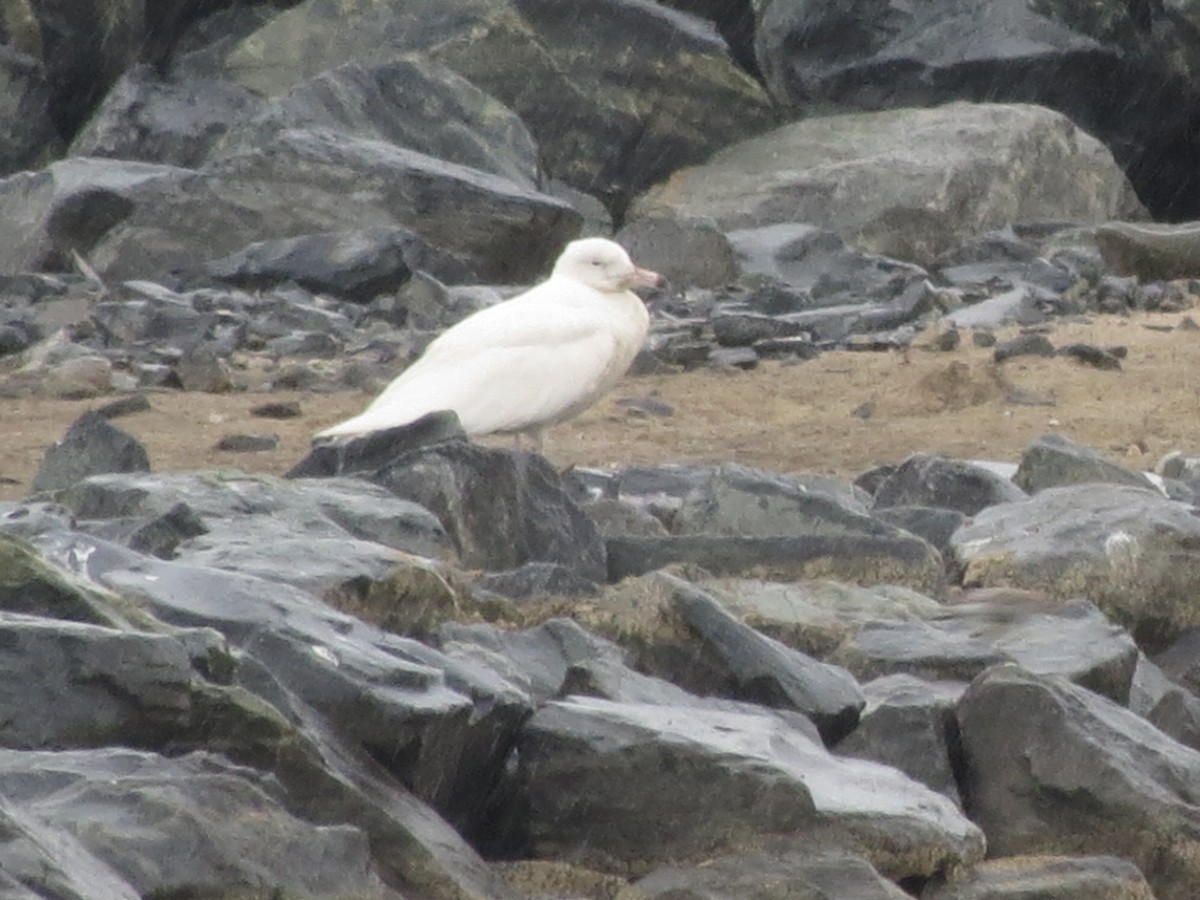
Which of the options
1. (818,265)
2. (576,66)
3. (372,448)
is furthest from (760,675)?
(576,66)

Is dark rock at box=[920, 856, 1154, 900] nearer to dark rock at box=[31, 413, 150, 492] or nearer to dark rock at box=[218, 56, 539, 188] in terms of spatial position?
dark rock at box=[31, 413, 150, 492]

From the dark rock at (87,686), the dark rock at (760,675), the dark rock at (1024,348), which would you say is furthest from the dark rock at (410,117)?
the dark rock at (87,686)

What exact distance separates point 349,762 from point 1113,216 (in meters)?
14.8

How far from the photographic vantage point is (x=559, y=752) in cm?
401

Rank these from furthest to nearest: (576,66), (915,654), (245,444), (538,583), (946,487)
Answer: (576,66) → (245,444) → (946,487) → (538,583) → (915,654)

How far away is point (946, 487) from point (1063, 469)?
418 mm

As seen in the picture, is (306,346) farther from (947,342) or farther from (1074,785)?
(1074,785)

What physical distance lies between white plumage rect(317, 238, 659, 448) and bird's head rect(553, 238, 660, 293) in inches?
9.4

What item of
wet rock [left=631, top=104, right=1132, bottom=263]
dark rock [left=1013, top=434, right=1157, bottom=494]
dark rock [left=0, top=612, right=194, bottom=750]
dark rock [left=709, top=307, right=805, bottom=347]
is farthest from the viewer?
wet rock [left=631, top=104, right=1132, bottom=263]

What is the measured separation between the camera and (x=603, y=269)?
8711 millimetres

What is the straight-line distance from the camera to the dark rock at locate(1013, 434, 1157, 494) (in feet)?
22.9

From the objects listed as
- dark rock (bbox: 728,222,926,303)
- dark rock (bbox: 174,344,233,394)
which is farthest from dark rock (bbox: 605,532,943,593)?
dark rock (bbox: 728,222,926,303)

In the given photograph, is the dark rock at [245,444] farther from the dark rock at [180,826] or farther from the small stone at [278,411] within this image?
the dark rock at [180,826]

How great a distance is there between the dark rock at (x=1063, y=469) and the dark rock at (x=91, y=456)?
2465 millimetres
